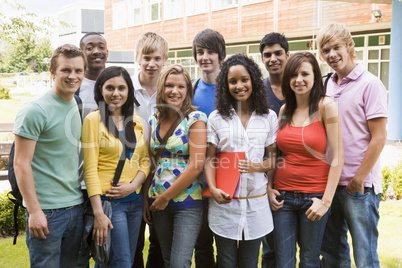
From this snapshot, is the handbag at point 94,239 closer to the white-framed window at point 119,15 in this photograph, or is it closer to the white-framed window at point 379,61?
the white-framed window at point 379,61

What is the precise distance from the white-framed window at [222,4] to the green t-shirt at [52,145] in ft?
62.4

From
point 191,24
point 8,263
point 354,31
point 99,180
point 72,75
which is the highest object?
point 191,24


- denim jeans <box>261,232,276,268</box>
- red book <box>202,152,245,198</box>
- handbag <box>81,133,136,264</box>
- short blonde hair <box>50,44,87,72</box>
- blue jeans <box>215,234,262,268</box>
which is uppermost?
short blonde hair <box>50,44,87,72</box>

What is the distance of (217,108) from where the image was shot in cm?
326

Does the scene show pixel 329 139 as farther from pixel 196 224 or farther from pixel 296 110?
pixel 196 224

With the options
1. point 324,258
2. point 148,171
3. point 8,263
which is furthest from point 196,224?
point 8,263

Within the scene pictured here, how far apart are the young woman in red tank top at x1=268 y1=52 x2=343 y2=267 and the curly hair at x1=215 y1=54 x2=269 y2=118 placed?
0.79 ft

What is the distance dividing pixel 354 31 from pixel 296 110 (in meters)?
14.3

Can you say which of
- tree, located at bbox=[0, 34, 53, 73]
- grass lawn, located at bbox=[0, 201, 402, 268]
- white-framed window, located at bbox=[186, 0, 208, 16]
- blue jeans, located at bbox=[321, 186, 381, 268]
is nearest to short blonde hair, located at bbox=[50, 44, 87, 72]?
blue jeans, located at bbox=[321, 186, 381, 268]

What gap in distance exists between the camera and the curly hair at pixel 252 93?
321 cm

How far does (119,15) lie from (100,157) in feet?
98.0

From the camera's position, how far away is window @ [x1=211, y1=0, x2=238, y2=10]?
20.7 m

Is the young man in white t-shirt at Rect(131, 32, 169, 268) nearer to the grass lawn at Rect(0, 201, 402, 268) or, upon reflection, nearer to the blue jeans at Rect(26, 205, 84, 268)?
the blue jeans at Rect(26, 205, 84, 268)

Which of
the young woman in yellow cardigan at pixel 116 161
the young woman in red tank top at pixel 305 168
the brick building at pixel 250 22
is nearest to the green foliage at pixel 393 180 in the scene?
the young woman in red tank top at pixel 305 168
